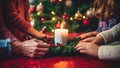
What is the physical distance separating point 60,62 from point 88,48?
0.42 ft

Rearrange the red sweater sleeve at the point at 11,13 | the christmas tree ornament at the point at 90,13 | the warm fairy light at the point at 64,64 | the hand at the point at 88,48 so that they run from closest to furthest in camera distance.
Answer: the warm fairy light at the point at 64,64
the hand at the point at 88,48
the red sweater sleeve at the point at 11,13
the christmas tree ornament at the point at 90,13

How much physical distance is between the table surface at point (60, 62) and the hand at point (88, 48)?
0.02m

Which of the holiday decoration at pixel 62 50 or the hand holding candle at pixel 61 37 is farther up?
the hand holding candle at pixel 61 37

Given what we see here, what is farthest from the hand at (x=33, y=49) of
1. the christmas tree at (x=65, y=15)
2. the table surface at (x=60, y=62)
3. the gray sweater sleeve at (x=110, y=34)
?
the christmas tree at (x=65, y=15)

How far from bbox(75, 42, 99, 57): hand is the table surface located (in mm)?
18

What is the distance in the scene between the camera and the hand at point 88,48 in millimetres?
900

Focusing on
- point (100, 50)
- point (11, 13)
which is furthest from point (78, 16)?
point (100, 50)

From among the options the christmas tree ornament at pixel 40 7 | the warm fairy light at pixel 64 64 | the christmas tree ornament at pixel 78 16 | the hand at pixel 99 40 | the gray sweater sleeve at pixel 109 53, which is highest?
the christmas tree ornament at pixel 40 7

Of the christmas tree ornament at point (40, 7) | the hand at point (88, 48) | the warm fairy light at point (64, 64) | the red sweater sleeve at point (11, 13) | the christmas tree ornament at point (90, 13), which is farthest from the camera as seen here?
the christmas tree ornament at point (40, 7)

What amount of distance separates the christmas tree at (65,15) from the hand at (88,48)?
1141mm

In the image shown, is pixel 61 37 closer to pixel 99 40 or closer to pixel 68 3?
pixel 99 40

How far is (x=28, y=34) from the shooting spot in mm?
1188

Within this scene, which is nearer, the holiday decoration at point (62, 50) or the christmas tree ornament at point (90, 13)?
the holiday decoration at point (62, 50)

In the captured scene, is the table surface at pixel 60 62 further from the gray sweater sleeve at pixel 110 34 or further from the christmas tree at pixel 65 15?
the christmas tree at pixel 65 15
